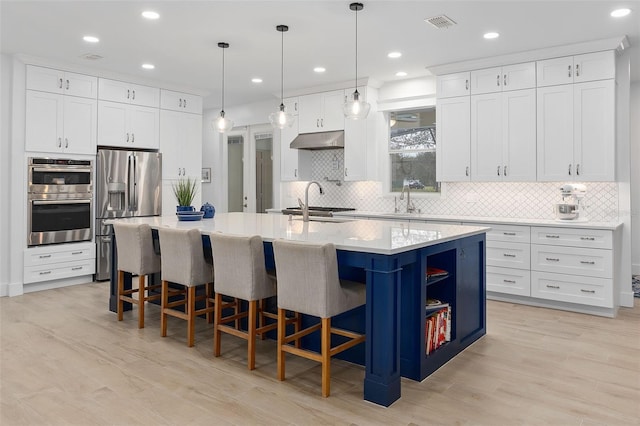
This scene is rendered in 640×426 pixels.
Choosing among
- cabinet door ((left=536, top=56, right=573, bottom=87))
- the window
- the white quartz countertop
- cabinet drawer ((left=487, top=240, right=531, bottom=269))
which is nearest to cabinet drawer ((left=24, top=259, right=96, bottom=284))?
the white quartz countertop

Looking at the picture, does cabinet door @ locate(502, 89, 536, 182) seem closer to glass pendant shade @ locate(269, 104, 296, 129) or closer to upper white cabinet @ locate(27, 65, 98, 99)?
glass pendant shade @ locate(269, 104, 296, 129)

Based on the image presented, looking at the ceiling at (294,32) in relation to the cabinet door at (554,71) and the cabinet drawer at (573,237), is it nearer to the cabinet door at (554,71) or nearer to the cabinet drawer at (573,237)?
the cabinet door at (554,71)

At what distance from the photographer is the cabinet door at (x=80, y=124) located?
562cm

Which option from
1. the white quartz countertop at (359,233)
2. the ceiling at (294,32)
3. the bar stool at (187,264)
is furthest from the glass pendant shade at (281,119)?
the bar stool at (187,264)

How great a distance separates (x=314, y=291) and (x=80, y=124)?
4537 mm

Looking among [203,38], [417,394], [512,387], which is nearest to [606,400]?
[512,387]

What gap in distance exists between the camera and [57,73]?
5535mm

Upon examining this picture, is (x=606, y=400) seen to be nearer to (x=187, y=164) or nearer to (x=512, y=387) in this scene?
(x=512, y=387)

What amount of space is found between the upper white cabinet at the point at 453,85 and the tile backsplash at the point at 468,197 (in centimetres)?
115

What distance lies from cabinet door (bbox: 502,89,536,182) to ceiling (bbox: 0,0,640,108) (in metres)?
0.54

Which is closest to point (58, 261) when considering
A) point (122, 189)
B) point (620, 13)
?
point (122, 189)

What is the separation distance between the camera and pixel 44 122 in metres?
5.42

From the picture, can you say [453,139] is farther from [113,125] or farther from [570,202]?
[113,125]

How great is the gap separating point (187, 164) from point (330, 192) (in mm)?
2255
